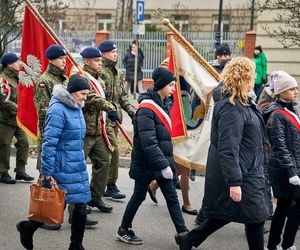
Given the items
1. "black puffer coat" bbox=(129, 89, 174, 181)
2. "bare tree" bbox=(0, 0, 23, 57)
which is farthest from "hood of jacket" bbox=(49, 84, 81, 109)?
"bare tree" bbox=(0, 0, 23, 57)

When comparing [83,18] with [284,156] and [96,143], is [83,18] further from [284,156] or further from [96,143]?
[284,156]

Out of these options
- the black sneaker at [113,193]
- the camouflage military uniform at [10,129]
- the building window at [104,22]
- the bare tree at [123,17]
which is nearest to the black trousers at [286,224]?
the black sneaker at [113,193]

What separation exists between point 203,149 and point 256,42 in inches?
615

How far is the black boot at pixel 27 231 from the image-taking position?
5461mm

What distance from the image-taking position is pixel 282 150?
18.0ft

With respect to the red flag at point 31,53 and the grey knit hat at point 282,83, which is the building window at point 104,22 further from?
the grey knit hat at point 282,83

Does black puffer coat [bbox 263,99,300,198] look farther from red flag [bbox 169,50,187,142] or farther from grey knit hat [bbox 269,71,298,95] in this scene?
red flag [bbox 169,50,187,142]

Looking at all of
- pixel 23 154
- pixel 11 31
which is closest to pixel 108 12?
pixel 11 31

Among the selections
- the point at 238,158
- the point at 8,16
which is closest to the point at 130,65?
the point at 8,16

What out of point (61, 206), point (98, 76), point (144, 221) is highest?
point (98, 76)

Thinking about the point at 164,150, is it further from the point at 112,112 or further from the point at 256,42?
the point at 256,42

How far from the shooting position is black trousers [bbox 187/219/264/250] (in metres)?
4.95

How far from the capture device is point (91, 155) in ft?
22.3

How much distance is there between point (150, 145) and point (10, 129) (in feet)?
11.2
